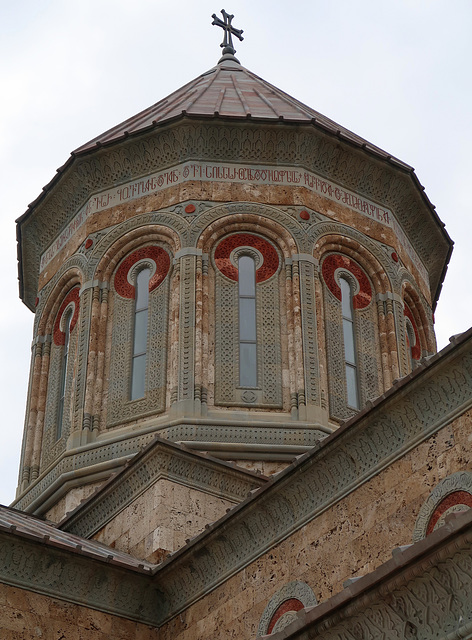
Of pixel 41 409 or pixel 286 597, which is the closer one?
pixel 286 597

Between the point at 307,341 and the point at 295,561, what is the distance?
5144mm

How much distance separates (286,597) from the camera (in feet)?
34.2

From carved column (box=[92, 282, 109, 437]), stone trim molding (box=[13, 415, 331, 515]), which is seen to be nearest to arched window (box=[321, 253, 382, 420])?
stone trim molding (box=[13, 415, 331, 515])

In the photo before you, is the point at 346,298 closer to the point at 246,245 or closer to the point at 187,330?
the point at 246,245

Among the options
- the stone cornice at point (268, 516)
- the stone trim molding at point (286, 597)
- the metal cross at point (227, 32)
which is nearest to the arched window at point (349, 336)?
the stone cornice at point (268, 516)

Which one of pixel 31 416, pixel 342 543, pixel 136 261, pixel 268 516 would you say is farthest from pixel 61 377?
pixel 342 543

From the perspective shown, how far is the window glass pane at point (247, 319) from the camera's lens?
606 inches

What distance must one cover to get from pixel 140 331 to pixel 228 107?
3987 mm

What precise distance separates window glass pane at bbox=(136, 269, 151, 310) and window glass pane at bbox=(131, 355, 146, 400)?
0.88m

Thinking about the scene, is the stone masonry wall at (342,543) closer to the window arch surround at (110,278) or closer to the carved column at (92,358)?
the carved column at (92,358)

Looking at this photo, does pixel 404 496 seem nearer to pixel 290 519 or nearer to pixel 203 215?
pixel 290 519

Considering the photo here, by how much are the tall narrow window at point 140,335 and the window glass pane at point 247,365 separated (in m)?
1.34

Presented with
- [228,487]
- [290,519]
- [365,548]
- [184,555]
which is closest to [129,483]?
[228,487]

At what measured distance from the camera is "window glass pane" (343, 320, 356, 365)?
15758 mm
